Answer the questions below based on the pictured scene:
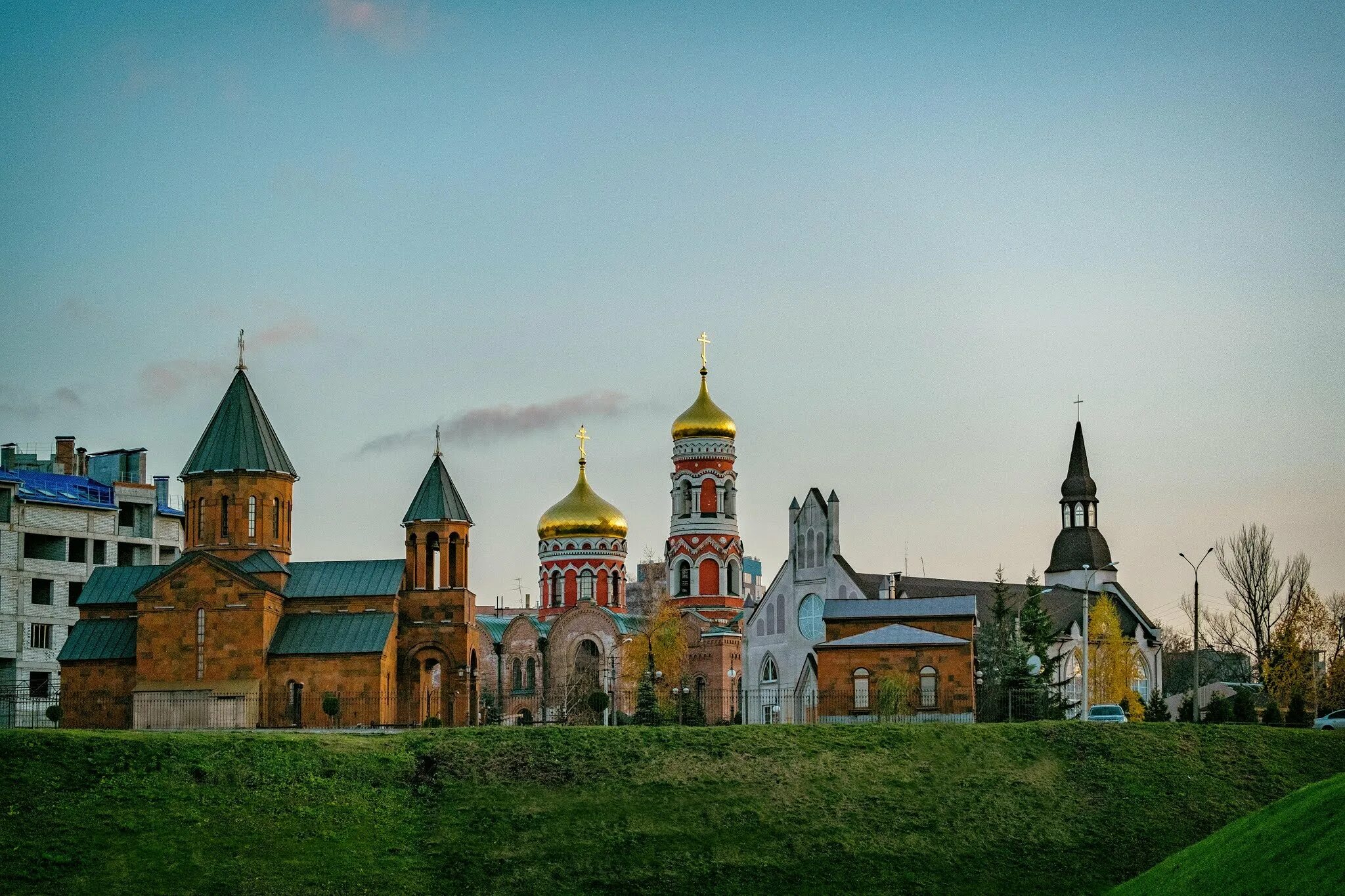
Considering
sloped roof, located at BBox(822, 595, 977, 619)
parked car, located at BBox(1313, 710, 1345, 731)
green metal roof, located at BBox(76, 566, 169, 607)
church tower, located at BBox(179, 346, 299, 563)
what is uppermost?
church tower, located at BBox(179, 346, 299, 563)

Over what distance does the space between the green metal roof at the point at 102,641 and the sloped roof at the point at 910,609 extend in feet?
66.8

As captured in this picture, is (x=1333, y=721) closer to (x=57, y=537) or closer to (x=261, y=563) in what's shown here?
(x=261, y=563)

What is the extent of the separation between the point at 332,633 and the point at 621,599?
29668 mm

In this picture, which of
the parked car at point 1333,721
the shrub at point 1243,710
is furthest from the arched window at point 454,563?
the parked car at point 1333,721

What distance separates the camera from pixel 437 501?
4953 cm

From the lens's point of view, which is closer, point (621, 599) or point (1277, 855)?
point (1277, 855)

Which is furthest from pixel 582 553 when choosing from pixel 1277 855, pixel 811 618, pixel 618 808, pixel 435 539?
pixel 1277 855

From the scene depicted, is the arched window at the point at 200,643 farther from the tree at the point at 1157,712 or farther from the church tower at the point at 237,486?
the tree at the point at 1157,712

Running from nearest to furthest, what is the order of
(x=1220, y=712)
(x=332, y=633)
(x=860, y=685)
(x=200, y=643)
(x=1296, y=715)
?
(x=860, y=685), (x=1220, y=712), (x=1296, y=715), (x=200, y=643), (x=332, y=633)

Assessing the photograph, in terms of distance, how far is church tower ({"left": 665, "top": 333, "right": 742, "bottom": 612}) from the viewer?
7050cm

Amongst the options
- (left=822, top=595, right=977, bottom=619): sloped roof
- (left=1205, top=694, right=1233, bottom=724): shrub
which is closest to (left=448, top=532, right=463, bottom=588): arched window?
(left=822, top=595, right=977, bottom=619): sloped roof

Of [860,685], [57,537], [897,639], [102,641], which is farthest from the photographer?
[57,537]

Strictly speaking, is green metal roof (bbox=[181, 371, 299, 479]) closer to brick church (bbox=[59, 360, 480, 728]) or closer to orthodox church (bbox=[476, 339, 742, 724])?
brick church (bbox=[59, 360, 480, 728])

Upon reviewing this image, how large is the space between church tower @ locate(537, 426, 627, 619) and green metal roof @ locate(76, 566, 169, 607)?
87.3ft
